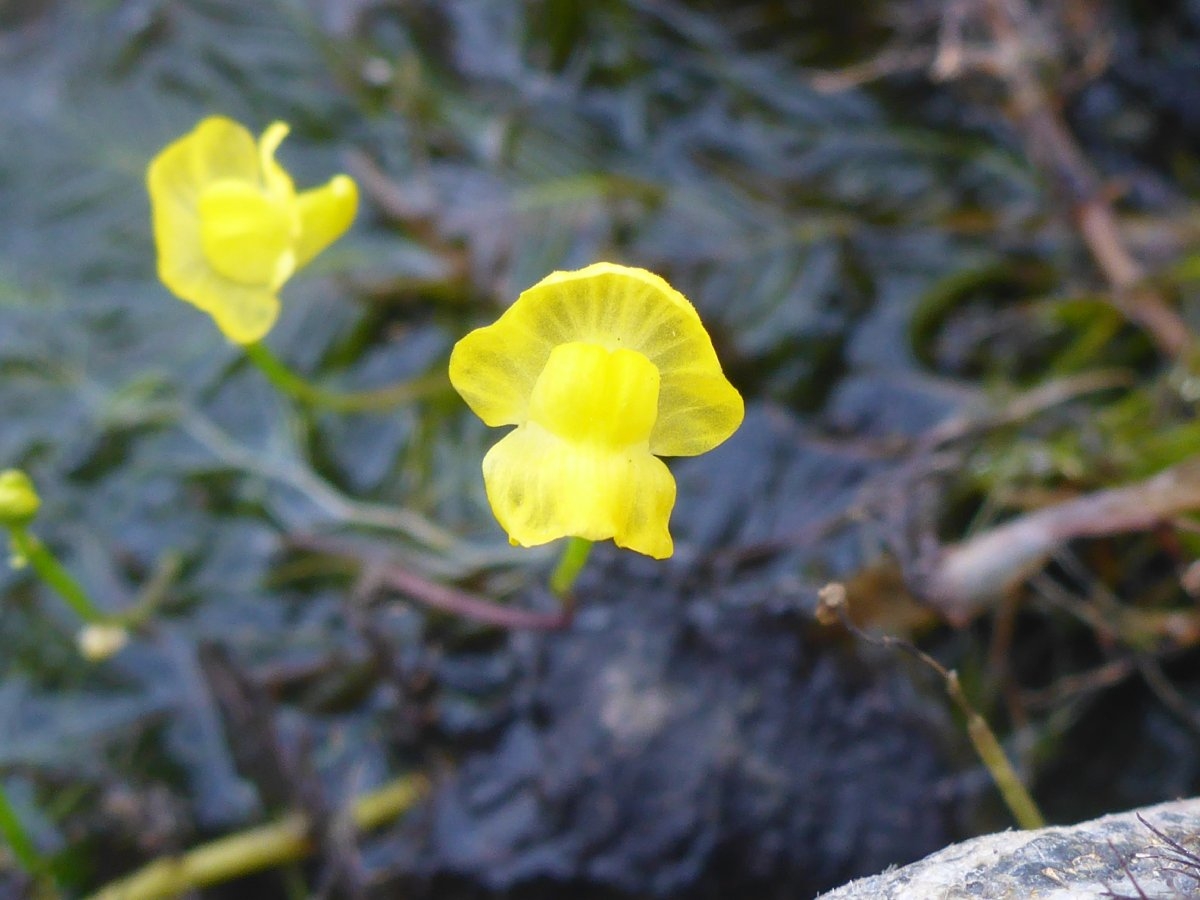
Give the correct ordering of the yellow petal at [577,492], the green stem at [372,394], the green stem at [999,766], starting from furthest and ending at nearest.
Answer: the green stem at [372,394]
the green stem at [999,766]
the yellow petal at [577,492]

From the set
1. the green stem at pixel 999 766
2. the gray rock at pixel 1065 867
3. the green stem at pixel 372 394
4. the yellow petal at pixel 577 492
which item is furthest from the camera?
the green stem at pixel 372 394

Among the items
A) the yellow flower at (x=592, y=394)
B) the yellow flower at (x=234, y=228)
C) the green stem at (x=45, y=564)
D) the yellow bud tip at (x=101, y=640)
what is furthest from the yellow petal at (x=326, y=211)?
the yellow bud tip at (x=101, y=640)

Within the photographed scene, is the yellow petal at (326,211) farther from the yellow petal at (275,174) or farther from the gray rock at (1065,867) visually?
the gray rock at (1065,867)

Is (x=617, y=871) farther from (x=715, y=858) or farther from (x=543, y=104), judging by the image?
(x=543, y=104)

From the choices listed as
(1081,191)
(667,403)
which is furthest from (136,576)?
(1081,191)

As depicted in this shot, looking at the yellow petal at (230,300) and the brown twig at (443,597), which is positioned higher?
the yellow petal at (230,300)

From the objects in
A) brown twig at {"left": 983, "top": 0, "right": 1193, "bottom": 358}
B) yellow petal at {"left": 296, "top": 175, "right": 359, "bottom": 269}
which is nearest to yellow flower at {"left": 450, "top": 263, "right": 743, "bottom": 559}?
yellow petal at {"left": 296, "top": 175, "right": 359, "bottom": 269}
